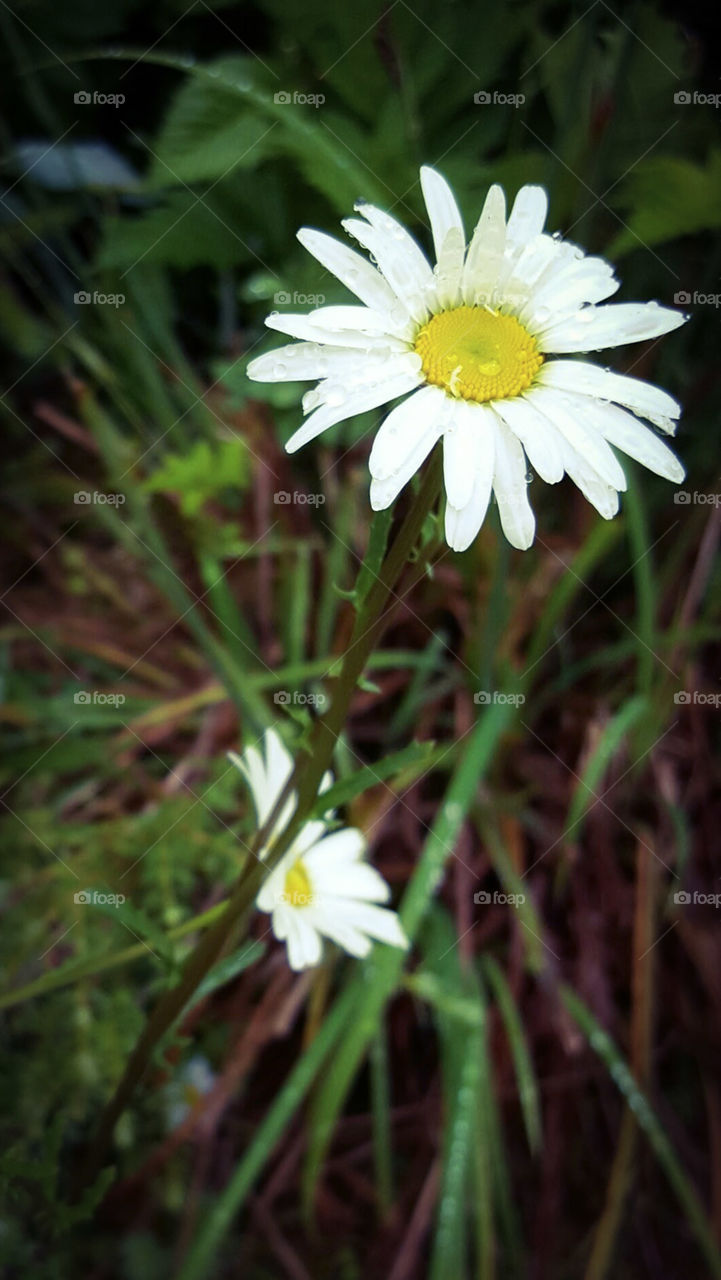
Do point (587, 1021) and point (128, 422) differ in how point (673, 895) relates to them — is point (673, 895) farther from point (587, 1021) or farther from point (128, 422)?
point (128, 422)

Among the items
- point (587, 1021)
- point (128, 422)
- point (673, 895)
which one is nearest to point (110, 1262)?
point (587, 1021)
